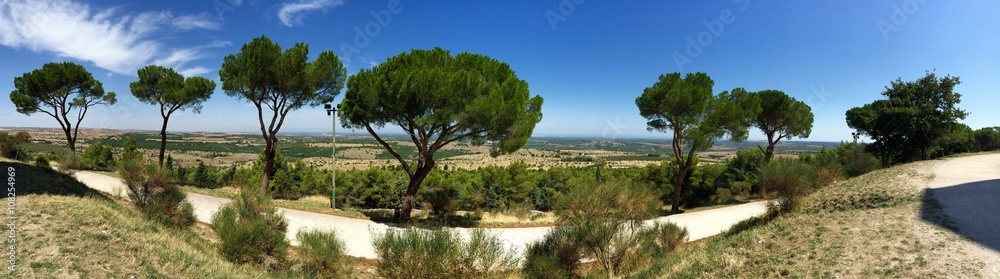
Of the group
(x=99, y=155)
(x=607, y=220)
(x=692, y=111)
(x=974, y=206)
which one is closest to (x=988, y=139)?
(x=692, y=111)

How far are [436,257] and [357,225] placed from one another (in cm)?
611

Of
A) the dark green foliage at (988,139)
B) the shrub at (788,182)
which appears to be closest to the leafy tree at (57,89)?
the shrub at (788,182)

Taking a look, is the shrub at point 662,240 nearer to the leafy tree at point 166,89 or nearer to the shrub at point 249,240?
the shrub at point 249,240

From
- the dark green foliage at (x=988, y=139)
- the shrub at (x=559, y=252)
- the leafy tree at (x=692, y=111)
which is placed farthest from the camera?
the dark green foliage at (x=988, y=139)

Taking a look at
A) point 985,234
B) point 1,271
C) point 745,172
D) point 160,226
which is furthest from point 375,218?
point 745,172

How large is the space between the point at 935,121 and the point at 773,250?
1749 centimetres

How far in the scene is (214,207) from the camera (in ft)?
34.8

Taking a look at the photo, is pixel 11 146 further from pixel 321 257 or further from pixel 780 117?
pixel 780 117

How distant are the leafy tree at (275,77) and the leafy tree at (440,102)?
8.59ft

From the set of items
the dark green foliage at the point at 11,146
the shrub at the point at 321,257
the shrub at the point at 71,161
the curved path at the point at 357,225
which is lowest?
the curved path at the point at 357,225

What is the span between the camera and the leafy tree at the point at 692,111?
15164 millimetres

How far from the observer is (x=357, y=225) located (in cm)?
1024

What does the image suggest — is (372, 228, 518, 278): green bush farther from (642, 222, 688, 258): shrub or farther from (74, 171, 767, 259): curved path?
(642, 222, 688, 258): shrub

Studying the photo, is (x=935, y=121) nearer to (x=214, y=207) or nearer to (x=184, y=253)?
(x=184, y=253)
